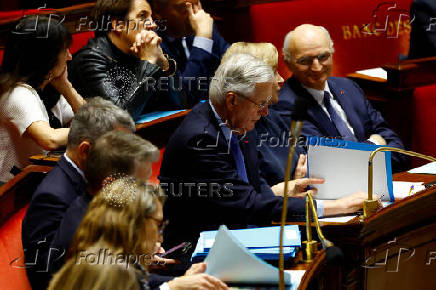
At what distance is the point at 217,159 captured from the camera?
274cm

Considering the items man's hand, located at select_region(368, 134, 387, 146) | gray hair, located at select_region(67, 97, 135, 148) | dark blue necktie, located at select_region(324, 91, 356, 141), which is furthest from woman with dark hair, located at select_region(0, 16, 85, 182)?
man's hand, located at select_region(368, 134, 387, 146)

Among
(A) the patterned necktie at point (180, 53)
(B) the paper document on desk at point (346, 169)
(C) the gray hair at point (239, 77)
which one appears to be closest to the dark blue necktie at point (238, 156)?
(C) the gray hair at point (239, 77)

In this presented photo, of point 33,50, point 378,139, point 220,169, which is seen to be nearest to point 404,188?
point 378,139

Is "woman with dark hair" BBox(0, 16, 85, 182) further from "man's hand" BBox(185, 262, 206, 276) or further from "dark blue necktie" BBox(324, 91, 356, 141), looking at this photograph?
Answer: "dark blue necktie" BBox(324, 91, 356, 141)

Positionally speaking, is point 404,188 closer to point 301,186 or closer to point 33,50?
point 301,186

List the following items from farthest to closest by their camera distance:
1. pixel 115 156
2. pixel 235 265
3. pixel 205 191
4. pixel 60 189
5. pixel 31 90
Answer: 1. pixel 31 90
2. pixel 205 191
3. pixel 60 189
4. pixel 115 156
5. pixel 235 265

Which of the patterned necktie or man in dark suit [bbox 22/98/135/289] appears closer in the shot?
man in dark suit [bbox 22/98/135/289]

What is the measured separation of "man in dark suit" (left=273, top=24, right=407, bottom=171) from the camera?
357cm

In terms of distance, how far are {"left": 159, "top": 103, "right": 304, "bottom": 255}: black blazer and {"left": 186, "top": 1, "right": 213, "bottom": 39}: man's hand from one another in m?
1.42

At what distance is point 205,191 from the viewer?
2699 millimetres

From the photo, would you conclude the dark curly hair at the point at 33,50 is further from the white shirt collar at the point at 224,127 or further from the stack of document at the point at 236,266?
the stack of document at the point at 236,266

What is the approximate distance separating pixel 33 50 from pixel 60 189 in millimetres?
1016

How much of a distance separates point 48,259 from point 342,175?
1236 millimetres

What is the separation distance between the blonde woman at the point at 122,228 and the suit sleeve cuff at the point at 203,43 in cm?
222
